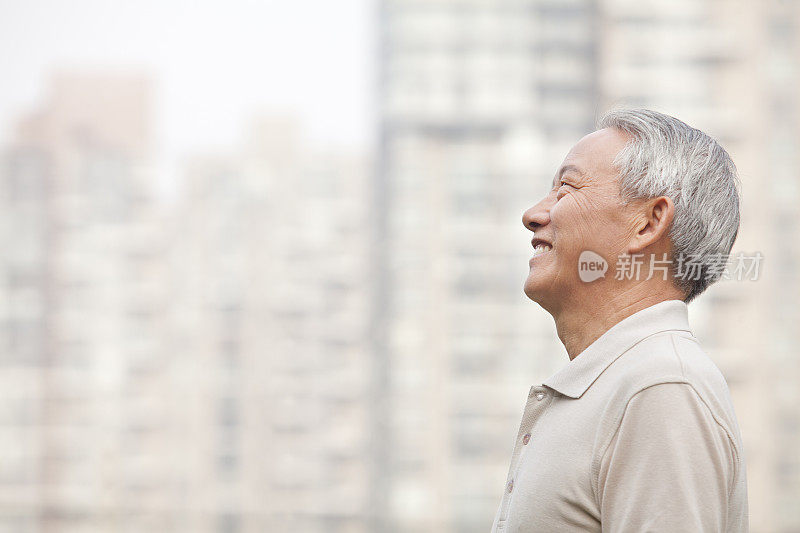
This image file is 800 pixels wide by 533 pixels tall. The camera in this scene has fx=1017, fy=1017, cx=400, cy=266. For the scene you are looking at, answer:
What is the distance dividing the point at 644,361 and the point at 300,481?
22.7 metres

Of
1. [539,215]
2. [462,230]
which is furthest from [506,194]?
[539,215]

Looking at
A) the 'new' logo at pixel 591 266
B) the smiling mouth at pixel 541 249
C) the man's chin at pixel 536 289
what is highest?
the smiling mouth at pixel 541 249

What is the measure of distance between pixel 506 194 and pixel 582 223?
58.6 ft

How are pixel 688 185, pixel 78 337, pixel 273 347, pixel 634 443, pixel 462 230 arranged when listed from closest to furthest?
pixel 634 443 < pixel 688 185 < pixel 462 230 < pixel 78 337 < pixel 273 347

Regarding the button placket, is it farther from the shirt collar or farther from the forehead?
the forehead

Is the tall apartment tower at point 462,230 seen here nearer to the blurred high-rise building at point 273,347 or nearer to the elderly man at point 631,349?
the blurred high-rise building at point 273,347

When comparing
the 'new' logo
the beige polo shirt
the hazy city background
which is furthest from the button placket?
the hazy city background

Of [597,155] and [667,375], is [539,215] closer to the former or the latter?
[597,155]

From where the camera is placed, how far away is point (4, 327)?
907 inches

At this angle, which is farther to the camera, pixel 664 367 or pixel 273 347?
pixel 273 347

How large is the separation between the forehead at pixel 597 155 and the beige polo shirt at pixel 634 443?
4.9 inches

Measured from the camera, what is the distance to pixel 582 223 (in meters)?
0.85

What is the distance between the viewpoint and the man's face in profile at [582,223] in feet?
2.74

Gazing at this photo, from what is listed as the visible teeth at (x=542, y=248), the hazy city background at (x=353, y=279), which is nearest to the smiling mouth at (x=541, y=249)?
the visible teeth at (x=542, y=248)
